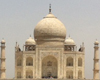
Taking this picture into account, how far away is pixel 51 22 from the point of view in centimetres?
6844

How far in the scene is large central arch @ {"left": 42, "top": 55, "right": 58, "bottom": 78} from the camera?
6694 cm

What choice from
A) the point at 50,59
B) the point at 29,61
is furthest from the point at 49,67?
the point at 29,61

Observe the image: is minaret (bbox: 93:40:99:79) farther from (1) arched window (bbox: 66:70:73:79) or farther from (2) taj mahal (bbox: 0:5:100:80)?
(1) arched window (bbox: 66:70:73:79)

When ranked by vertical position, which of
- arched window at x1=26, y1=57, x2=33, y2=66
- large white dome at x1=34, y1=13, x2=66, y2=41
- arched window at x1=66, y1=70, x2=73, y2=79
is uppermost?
large white dome at x1=34, y1=13, x2=66, y2=41

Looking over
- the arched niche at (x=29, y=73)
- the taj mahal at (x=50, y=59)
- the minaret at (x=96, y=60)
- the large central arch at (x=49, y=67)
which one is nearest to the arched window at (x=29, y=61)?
the taj mahal at (x=50, y=59)

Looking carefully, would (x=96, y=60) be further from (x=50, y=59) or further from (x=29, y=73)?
(x=29, y=73)

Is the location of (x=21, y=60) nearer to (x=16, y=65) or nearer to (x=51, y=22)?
(x=16, y=65)

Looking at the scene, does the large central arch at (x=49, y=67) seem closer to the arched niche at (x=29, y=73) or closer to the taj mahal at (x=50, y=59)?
the taj mahal at (x=50, y=59)

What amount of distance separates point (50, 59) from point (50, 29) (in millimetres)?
3770

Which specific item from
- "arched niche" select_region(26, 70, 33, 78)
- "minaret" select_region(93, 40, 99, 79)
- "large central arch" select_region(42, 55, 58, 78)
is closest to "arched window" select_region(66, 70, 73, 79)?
"large central arch" select_region(42, 55, 58, 78)

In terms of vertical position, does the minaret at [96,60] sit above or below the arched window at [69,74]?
above

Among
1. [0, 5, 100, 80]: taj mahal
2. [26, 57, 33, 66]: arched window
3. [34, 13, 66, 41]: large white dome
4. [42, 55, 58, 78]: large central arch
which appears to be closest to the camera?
[0, 5, 100, 80]: taj mahal

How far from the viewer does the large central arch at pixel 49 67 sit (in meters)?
66.9

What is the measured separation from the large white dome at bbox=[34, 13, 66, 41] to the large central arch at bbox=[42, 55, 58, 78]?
2.59 m
